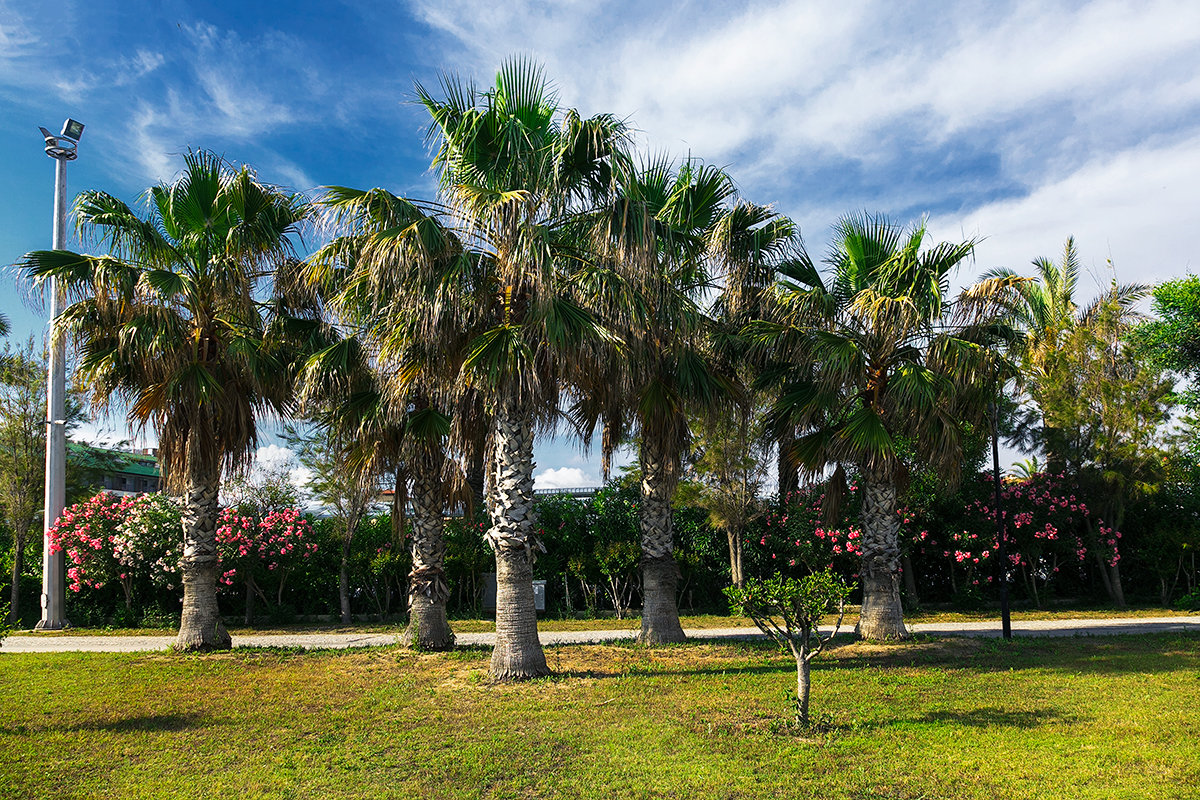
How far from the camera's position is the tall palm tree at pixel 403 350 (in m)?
9.64

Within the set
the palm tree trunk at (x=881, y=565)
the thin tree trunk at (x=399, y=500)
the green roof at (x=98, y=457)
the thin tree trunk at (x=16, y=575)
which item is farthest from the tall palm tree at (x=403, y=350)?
the green roof at (x=98, y=457)

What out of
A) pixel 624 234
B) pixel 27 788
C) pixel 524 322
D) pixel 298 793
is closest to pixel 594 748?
pixel 298 793

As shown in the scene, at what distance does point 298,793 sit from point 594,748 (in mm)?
2566

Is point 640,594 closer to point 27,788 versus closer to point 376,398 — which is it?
point 376,398

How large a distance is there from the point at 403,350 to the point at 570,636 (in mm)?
8189

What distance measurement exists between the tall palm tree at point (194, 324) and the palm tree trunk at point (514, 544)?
15.1 feet

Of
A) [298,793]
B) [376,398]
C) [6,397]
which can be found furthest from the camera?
[6,397]

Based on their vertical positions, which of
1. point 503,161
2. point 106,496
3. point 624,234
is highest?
point 503,161

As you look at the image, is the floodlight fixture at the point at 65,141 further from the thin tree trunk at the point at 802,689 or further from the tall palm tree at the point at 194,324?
the thin tree trunk at the point at 802,689

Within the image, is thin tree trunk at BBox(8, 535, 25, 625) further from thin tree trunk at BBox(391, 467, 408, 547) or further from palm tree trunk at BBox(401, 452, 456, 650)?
palm tree trunk at BBox(401, 452, 456, 650)

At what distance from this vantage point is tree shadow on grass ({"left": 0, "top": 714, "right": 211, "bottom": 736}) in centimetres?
791

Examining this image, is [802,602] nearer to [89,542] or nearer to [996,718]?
[996,718]

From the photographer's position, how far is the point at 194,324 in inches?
501

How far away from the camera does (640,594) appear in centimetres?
2005
